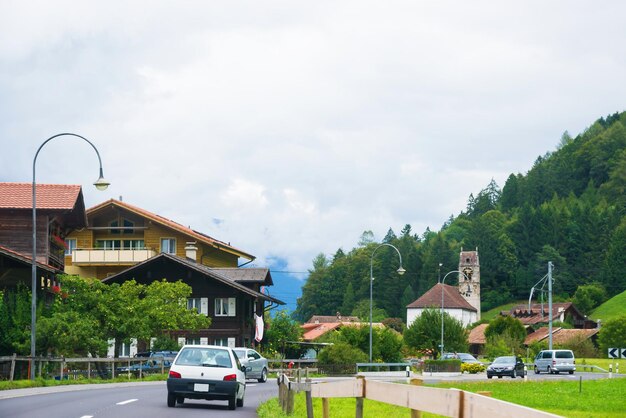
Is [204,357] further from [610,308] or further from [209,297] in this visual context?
[610,308]

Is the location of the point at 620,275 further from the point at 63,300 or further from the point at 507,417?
the point at 507,417

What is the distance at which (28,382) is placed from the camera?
34.3 meters

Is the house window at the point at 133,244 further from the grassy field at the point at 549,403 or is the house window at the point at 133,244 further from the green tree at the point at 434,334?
the grassy field at the point at 549,403

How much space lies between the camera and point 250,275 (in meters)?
78.9

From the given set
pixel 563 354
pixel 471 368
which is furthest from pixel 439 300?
pixel 563 354

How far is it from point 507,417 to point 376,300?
193460 millimetres

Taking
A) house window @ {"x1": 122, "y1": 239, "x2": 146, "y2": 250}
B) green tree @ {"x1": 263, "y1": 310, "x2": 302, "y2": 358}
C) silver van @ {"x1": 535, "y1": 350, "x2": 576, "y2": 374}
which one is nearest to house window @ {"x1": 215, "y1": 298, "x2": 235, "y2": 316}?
green tree @ {"x1": 263, "y1": 310, "x2": 302, "y2": 358}

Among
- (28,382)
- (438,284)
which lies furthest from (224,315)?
(438,284)

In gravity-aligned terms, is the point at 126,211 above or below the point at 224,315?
above

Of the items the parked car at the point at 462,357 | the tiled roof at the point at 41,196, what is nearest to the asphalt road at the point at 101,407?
the tiled roof at the point at 41,196

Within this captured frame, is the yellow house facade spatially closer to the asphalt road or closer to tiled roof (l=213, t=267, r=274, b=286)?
tiled roof (l=213, t=267, r=274, b=286)

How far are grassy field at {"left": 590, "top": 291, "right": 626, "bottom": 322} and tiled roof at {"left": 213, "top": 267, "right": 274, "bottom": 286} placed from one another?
330 ft

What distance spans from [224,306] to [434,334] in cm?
2551

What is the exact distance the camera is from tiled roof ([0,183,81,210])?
180 feet
